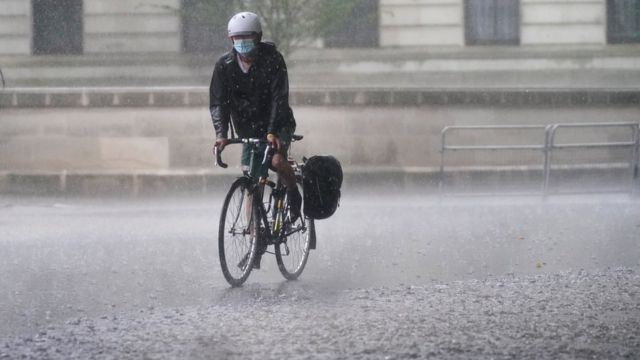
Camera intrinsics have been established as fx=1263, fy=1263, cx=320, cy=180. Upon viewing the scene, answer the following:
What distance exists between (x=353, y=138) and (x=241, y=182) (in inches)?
375

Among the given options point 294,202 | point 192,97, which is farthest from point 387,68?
point 294,202

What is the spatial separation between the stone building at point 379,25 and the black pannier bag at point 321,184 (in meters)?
23.4

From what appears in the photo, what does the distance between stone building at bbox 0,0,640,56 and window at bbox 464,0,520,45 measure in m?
0.03

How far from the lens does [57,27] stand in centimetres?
3259

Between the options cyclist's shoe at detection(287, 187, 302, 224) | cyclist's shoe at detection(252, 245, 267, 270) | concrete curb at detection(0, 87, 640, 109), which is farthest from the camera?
concrete curb at detection(0, 87, 640, 109)

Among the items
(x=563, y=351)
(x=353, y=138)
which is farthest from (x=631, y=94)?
(x=563, y=351)

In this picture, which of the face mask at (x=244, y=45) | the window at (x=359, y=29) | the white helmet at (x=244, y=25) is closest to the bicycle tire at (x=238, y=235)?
the face mask at (x=244, y=45)

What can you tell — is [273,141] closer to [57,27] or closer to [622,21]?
[57,27]

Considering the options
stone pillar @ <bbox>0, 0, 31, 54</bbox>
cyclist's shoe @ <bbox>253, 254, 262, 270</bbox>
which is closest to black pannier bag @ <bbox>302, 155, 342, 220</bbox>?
cyclist's shoe @ <bbox>253, 254, 262, 270</bbox>

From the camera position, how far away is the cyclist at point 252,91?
8094 millimetres

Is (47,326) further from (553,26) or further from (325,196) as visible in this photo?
(553,26)

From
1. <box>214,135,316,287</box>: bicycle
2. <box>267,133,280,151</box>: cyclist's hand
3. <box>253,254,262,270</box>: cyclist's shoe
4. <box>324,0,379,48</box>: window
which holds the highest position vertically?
<box>324,0,379,48</box>: window

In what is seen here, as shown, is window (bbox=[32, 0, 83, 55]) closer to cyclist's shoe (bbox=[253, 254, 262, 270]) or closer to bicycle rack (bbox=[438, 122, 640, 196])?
bicycle rack (bbox=[438, 122, 640, 196])

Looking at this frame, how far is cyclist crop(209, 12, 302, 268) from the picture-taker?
8.09 metres
